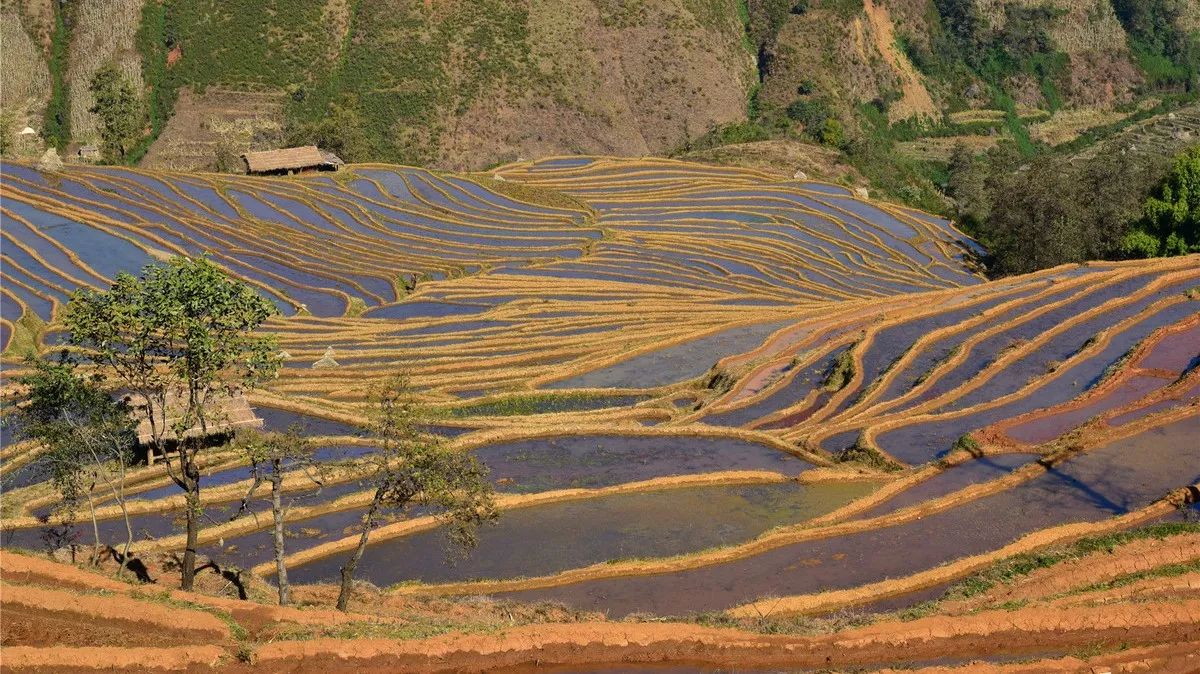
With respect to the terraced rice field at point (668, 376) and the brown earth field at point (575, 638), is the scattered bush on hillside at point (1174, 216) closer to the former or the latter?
the terraced rice field at point (668, 376)

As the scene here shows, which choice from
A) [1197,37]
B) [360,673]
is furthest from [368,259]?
[1197,37]

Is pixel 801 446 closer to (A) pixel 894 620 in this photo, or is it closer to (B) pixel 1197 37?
(A) pixel 894 620

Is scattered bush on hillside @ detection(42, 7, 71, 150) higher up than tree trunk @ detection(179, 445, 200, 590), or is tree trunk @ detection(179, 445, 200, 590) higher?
scattered bush on hillside @ detection(42, 7, 71, 150)

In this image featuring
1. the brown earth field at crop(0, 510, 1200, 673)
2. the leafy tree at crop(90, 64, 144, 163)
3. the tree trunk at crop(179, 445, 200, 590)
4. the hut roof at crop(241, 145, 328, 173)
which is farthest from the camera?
the leafy tree at crop(90, 64, 144, 163)

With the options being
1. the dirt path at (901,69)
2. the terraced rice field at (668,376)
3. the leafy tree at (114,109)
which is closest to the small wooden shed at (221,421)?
the terraced rice field at (668,376)

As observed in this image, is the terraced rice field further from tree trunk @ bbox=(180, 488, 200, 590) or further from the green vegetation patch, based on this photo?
tree trunk @ bbox=(180, 488, 200, 590)

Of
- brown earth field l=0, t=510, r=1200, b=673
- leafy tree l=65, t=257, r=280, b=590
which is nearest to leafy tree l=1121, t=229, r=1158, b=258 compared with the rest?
brown earth field l=0, t=510, r=1200, b=673
